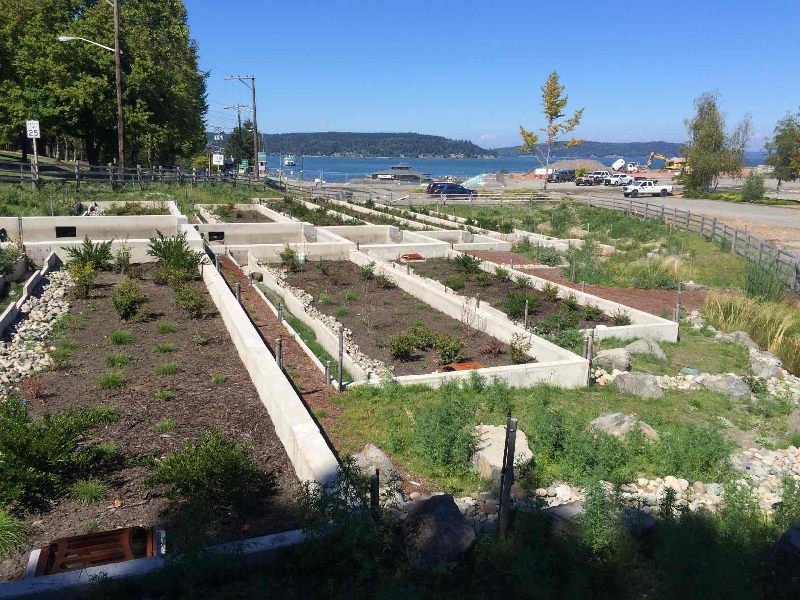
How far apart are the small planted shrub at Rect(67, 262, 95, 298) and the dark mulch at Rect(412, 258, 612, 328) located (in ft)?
27.1

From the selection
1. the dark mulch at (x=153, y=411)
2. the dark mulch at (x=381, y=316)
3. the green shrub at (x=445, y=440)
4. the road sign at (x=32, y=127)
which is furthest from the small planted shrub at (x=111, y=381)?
the road sign at (x=32, y=127)

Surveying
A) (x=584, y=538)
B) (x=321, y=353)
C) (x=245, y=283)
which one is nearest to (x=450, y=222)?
(x=245, y=283)

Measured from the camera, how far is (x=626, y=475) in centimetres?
689

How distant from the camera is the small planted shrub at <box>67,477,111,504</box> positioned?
575 cm

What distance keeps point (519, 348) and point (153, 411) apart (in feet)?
19.6

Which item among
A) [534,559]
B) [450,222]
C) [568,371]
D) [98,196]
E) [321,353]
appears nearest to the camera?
[534,559]

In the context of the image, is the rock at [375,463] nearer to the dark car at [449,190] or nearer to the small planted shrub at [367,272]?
the small planted shrub at [367,272]

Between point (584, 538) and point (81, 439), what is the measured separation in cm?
503

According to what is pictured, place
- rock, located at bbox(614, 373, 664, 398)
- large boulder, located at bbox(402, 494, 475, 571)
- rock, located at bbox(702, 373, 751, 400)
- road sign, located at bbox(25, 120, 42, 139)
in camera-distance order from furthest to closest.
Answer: road sign, located at bbox(25, 120, 42, 139) < rock, located at bbox(702, 373, 751, 400) < rock, located at bbox(614, 373, 664, 398) < large boulder, located at bbox(402, 494, 475, 571)

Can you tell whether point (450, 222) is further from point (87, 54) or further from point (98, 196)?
point (87, 54)

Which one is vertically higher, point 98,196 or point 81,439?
point 98,196

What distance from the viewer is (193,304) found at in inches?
485

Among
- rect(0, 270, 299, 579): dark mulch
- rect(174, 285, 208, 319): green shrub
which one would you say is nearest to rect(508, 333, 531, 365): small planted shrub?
rect(0, 270, 299, 579): dark mulch

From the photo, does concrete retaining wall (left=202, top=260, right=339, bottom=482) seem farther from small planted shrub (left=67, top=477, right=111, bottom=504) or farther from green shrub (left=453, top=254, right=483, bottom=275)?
green shrub (left=453, top=254, right=483, bottom=275)
